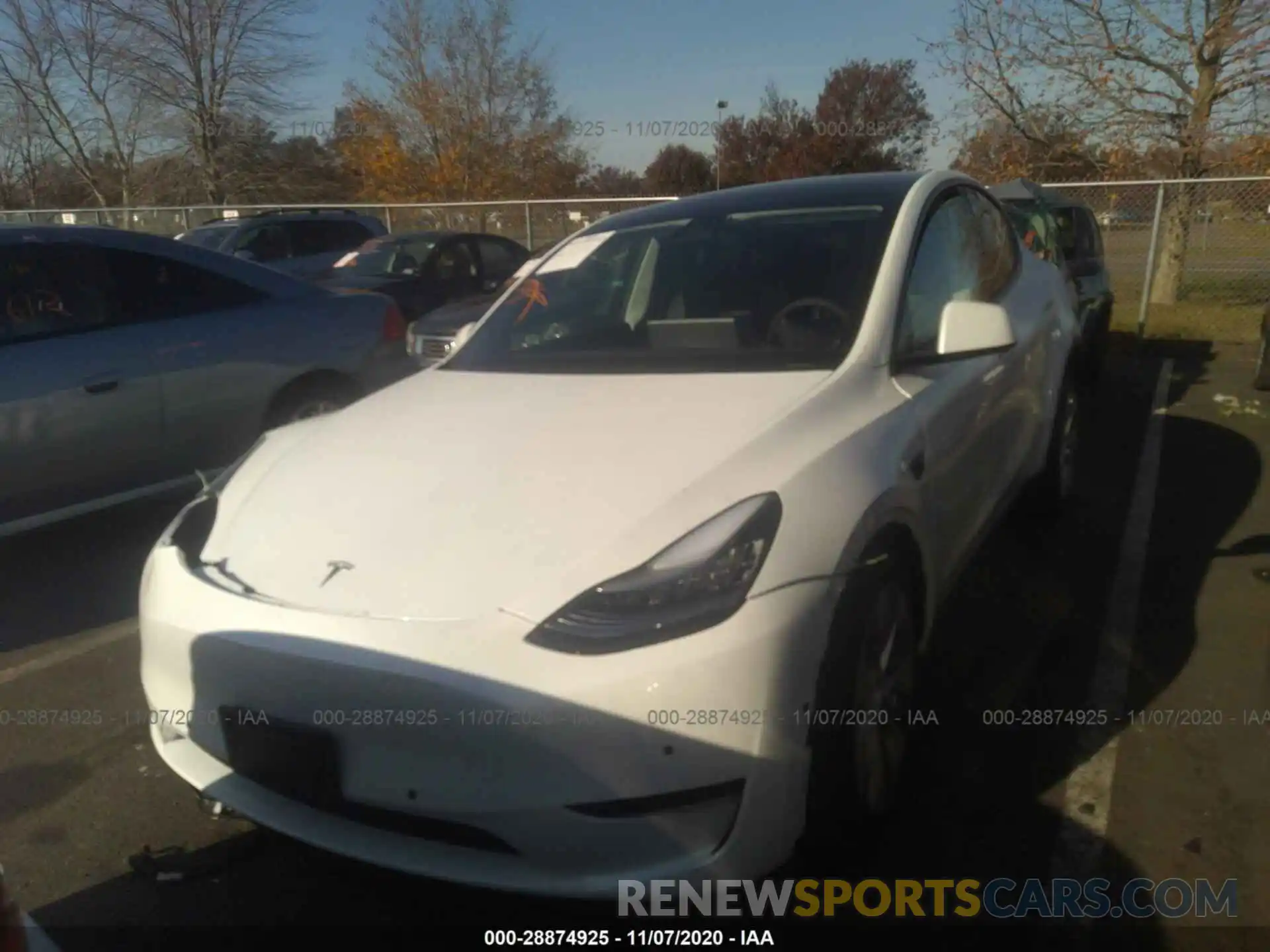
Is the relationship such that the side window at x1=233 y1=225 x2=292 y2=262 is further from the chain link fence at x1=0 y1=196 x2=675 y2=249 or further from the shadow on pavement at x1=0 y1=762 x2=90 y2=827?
the shadow on pavement at x1=0 y1=762 x2=90 y2=827


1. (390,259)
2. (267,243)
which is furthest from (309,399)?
(267,243)

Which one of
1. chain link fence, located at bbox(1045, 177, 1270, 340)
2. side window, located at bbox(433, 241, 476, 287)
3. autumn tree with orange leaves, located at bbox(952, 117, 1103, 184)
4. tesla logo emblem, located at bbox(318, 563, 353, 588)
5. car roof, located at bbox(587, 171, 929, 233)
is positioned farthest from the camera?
autumn tree with orange leaves, located at bbox(952, 117, 1103, 184)

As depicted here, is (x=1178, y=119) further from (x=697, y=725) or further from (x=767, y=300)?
(x=697, y=725)

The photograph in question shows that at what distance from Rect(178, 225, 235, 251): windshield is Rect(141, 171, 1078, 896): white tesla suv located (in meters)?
11.1

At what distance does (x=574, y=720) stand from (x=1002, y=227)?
3.49 meters

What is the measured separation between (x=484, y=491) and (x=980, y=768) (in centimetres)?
168

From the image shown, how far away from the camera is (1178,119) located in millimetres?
14711

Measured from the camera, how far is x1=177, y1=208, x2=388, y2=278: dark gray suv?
12.4 meters

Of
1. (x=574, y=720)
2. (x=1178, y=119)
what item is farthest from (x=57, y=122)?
(x=574, y=720)

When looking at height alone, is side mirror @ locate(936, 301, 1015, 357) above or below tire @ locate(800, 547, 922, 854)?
above

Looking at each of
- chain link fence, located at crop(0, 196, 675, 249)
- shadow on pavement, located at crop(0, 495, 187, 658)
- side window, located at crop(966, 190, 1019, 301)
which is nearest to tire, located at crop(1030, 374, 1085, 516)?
side window, located at crop(966, 190, 1019, 301)

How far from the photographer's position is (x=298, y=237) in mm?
13133
